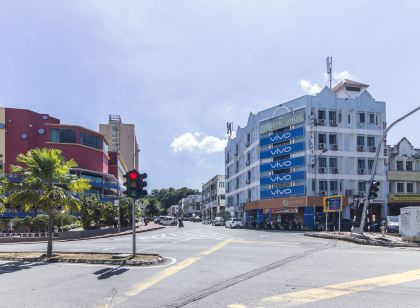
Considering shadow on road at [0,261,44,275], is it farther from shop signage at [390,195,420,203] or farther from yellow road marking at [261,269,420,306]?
shop signage at [390,195,420,203]

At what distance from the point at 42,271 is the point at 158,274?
423cm

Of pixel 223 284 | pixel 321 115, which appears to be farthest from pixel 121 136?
pixel 223 284

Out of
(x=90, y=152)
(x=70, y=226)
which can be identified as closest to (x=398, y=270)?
(x=70, y=226)

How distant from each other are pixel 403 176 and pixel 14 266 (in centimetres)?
5135

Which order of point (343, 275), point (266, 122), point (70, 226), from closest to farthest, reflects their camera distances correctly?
point (343, 275), point (70, 226), point (266, 122)

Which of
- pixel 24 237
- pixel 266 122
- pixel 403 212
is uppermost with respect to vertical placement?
pixel 266 122

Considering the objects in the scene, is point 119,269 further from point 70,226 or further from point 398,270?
point 70,226

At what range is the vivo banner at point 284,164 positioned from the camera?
5417 cm

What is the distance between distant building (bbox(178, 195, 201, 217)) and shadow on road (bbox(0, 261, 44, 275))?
123 meters

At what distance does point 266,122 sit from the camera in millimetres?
60812

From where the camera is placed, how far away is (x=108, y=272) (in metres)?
14.2

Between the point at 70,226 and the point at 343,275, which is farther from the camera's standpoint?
the point at 70,226

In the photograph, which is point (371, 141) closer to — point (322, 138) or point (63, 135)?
point (322, 138)

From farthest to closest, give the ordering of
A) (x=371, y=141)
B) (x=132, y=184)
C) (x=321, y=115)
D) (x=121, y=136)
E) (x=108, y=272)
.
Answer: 1. (x=121, y=136)
2. (x=371, y=141)
3. (x=321, y=115)
4. (x=132, y=184)
5. (x=108, y=272)
